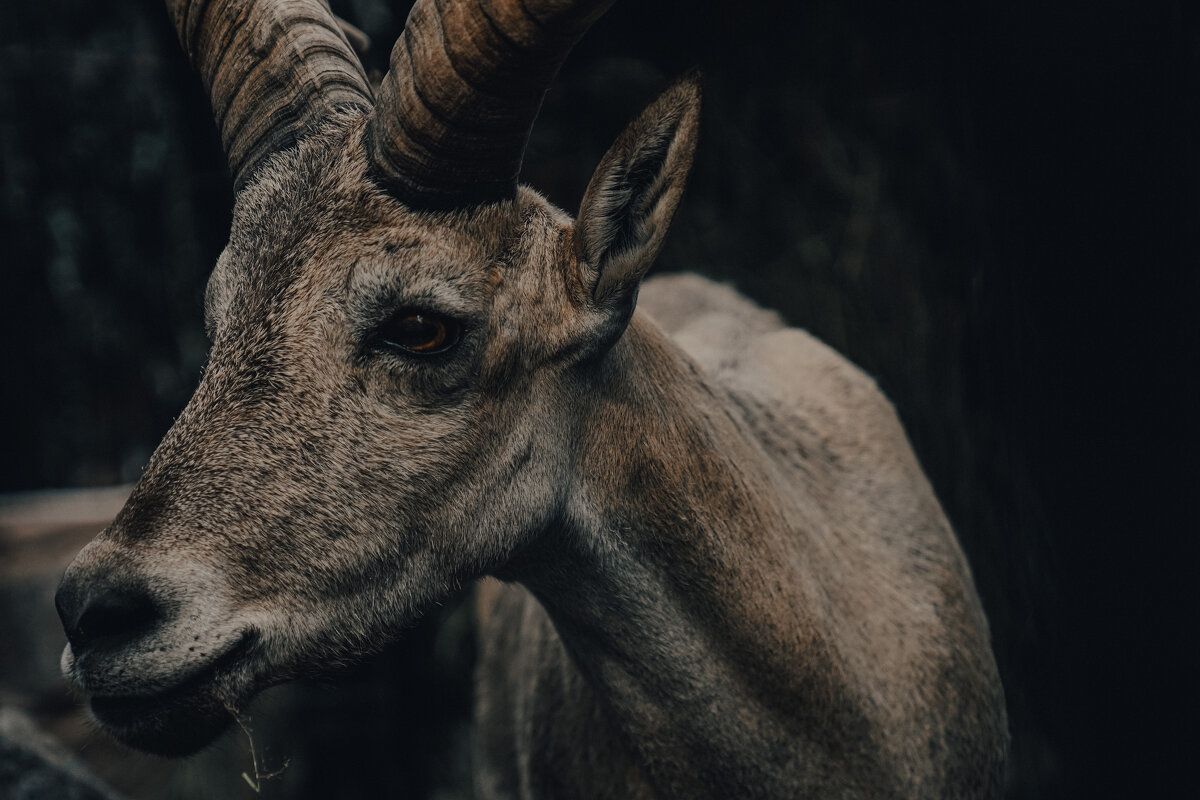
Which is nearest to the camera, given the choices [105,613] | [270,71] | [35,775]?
[105,613]

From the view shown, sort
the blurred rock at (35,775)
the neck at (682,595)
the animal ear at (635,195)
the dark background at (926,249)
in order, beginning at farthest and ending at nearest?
the blurred rock at (35,775) < the dark background at (926,249) < the neck at (682,595) < the animal ear at (635,195)

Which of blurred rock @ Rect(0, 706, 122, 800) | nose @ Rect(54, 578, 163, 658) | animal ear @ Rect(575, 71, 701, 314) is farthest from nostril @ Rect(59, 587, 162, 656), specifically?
blurred rock @ Rect(0, 706, 122, 800)

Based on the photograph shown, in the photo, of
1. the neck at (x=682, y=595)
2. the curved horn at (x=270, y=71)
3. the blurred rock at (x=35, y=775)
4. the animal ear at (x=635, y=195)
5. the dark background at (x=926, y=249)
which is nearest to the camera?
the animal ear at (x=635, y=195)

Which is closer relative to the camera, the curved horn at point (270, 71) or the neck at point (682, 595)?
the neck at point (682, 595)

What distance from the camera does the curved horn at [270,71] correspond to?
274 cm

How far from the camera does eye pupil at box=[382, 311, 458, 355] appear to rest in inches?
90.0

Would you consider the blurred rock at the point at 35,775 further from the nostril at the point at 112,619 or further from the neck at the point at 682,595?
the neck at the point at 682,595

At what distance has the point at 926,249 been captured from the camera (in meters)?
5.20

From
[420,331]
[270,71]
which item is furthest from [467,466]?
[270,71]

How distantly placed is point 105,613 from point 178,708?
11.3 inches

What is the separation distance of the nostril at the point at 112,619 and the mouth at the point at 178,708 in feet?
0.43

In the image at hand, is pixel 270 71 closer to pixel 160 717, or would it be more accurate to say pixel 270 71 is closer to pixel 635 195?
pixel 635 195

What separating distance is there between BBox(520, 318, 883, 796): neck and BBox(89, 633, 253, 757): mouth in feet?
2.75

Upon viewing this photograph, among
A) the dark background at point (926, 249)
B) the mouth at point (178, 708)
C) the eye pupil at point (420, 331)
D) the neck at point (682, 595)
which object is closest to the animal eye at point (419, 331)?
the eye pupil at point (420, 331)
